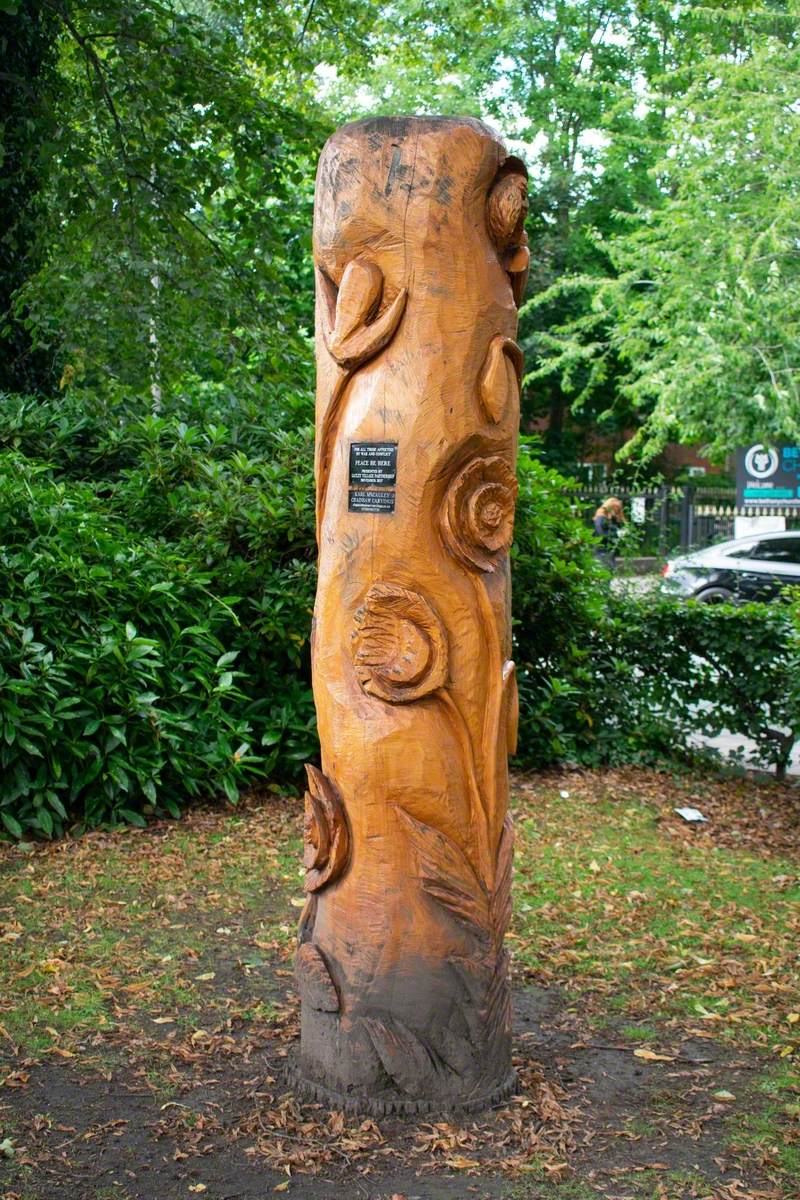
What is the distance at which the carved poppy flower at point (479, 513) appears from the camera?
369 cm

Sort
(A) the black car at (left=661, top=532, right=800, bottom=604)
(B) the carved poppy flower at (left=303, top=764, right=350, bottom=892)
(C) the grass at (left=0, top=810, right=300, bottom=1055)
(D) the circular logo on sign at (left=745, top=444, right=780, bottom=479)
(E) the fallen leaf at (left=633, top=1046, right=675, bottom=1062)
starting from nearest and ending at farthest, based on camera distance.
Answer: (B) the carved poppy flower at (left=303, top=764, right=350, bottom=892)
(E) the fallen leaf at (left=633, top=1046, right=675, bottom=1062)
(C) the grass at (left=0, top=810, right=300, bottom=1055)
(A) the black car at (left=661, top=532, right=800, bottom=604)
(D) the circular logo on sign at (left=745, top=444, right=780, bottom=479)

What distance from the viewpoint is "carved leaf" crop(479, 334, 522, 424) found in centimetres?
370

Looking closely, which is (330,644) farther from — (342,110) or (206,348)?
(342,110)

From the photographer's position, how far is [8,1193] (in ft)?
10.8

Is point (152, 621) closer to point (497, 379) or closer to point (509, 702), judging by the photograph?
point (509, 702)

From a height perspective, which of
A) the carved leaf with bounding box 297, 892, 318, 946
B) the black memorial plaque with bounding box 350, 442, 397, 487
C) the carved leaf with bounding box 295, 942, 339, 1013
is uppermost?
the black memorial plaque with bounding box 350, 442, 397, 487

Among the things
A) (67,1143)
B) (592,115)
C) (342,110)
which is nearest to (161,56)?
(67,1143)

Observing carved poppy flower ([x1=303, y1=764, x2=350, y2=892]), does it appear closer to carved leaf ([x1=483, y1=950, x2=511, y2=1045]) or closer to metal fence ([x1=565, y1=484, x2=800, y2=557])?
carved leaf ([x1=483, y1=950, x2=511, y2=1045])

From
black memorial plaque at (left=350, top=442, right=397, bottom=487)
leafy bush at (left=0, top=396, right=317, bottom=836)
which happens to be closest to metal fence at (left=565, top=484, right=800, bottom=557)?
leafy bush at (left=0, top=396, right=317, bottom=836)

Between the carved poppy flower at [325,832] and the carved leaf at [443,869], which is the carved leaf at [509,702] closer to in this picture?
the carved leaf at [443,869]

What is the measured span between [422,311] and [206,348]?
245 inches

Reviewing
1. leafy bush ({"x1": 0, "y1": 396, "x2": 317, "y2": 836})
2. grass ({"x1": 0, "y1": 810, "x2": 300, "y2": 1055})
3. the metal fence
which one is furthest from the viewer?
the metal fence

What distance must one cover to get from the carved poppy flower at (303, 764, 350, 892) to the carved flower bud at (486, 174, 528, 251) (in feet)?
5.73

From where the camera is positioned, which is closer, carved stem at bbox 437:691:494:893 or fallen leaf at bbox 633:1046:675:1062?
carved stem at bbox 437:691:494:893
